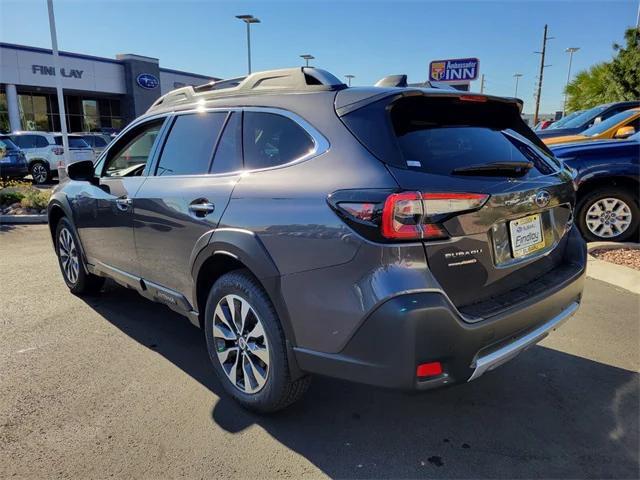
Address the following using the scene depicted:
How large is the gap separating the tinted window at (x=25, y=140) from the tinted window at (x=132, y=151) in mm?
14446

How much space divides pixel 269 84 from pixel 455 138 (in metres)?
1.19

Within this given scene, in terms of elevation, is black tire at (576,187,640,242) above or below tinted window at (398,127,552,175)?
below

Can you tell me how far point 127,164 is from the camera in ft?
14.1

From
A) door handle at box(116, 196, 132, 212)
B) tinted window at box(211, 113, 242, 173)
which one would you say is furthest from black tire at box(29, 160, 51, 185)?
tinted window at box(211, 113, 242, 173)

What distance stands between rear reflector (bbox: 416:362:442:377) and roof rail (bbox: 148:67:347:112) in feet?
4.91

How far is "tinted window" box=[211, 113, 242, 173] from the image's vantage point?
2.97 m

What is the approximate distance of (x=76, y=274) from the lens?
16.1ft

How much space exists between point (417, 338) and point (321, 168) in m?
0.95

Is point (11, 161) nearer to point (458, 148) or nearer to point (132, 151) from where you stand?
point (132, 151)

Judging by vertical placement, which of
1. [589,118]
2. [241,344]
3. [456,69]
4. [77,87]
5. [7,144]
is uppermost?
[77,87]

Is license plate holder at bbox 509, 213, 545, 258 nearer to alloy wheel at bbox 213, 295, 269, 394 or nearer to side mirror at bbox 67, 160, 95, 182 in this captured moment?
alloy wheel at bbox 213, 295, 269, 394

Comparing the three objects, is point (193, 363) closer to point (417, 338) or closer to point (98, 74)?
point (417, 338)

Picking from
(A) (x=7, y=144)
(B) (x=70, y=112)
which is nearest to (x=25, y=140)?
(A) (x=7, y=144)

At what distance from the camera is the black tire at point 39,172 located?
1617cm
